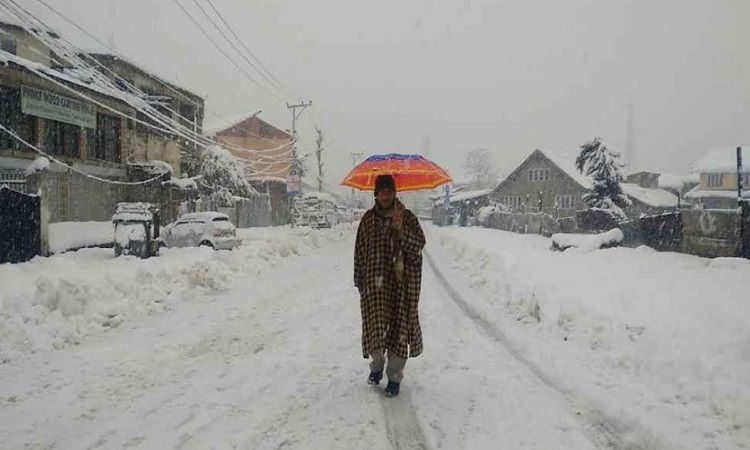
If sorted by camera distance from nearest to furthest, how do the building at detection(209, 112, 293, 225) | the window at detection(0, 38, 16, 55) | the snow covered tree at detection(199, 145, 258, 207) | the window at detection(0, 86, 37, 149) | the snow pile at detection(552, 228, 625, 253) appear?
the snow pile at detection(552, 228, 625, 253) < the window at detection(0, 86, 37, 149) < the window at detection(0, 38, 16, 55) < the snow covered tree at detection(199, 145, 258, 207) < the building at detection(209, 112, 293, 225)

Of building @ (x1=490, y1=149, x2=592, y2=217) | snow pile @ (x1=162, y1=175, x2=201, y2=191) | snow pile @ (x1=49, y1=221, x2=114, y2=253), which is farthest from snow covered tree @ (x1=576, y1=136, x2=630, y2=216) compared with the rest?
snow pile @ (x1=49, y1=221, x2=114, y2=253)

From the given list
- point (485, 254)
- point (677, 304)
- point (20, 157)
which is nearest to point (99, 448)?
point (677, 304)

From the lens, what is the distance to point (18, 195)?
35.0ft

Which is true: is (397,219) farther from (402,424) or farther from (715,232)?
(715,232)

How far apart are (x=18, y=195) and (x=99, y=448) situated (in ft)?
32.2

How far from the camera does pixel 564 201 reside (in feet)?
147

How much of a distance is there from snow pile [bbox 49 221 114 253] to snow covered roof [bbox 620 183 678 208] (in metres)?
41.4

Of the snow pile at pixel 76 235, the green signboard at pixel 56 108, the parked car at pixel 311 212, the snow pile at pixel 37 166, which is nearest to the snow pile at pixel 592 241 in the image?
the snow pile at pixel 37 166

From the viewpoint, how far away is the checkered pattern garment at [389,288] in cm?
429

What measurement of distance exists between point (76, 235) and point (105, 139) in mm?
9603

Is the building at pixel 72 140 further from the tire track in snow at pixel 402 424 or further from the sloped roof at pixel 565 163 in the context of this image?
the sloped roof at pixel 565 163

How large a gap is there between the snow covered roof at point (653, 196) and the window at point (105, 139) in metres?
40.4

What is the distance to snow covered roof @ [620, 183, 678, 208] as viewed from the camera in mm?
43031

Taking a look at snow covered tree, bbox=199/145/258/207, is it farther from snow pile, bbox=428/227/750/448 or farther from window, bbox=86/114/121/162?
snow pile, bbox=428/227/750/448
